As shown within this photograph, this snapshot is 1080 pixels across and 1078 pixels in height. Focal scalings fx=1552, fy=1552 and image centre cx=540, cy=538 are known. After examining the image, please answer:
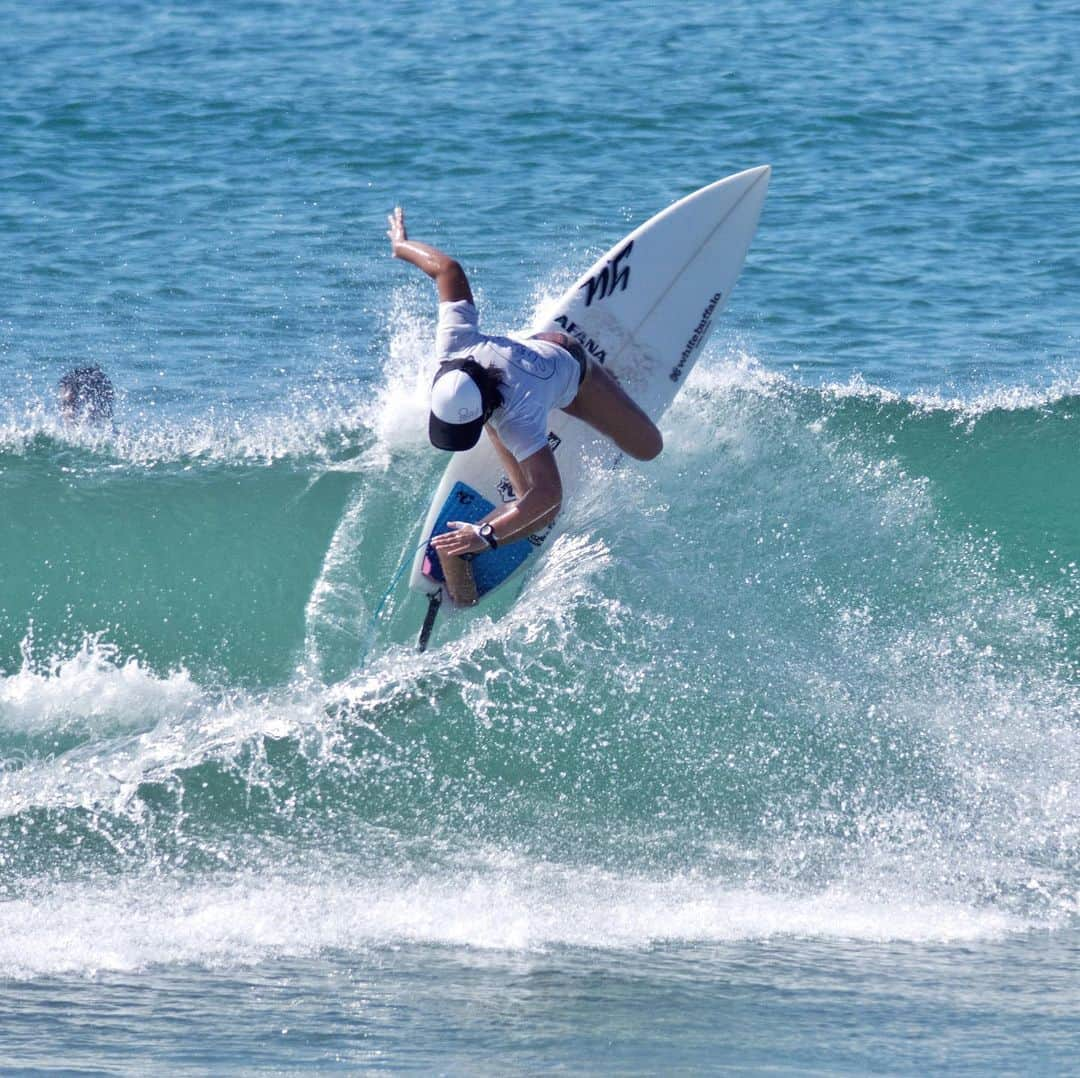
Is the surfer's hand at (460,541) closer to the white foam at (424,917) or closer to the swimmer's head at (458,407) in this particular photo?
the swimmer's head at (458,407)

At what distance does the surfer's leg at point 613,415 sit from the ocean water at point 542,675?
56 cm

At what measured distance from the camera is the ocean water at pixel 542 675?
17.3ft

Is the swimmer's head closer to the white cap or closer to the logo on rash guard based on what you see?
the white cap

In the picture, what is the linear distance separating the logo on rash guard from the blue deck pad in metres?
1.28

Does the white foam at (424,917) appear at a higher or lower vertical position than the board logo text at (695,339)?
lower

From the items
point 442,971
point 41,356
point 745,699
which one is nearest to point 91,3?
point 41,356

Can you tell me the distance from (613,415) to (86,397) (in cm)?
456

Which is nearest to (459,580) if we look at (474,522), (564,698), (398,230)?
(474,522)

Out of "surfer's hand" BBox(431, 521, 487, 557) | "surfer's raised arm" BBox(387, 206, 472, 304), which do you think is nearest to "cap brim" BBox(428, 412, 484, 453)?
"surfer's hand" BBox(431, 521, 487, 557)

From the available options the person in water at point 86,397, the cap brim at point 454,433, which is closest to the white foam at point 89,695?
the cap brim at point 454,433

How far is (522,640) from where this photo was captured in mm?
7359

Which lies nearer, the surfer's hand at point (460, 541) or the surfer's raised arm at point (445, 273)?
the surfer's hand at point (460, 541)

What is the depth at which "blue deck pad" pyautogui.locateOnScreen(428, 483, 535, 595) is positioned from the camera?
7.70 meters

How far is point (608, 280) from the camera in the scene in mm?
8219
